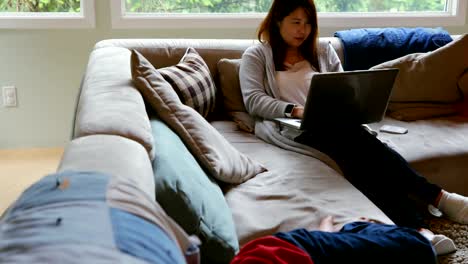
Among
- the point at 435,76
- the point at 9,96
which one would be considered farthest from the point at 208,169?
the point at 9,96

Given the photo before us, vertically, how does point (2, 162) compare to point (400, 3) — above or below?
below

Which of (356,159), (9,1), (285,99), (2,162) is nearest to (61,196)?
(356,159)

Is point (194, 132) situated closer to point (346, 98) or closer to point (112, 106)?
point (112, 106)

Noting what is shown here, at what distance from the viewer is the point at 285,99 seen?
8.70 ft

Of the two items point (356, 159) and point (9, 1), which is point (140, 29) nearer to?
point (9, 1)

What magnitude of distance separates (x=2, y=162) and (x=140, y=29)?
3.57ft

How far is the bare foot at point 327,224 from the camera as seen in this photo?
1.74 m

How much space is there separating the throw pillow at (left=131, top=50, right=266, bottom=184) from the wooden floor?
1.20 m

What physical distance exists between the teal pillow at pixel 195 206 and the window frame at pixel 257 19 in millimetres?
1990

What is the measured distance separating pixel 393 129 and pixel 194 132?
1108 millimetres

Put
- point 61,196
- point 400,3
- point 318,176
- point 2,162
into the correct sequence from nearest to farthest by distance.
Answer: point 61,196
point 318,176
point 2,162
point 400,3

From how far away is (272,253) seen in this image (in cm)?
130

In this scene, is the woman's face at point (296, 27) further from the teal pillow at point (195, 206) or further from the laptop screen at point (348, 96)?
the teal pillow at point (195, 206)

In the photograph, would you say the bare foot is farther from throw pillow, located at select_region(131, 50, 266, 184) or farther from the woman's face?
the woman's face
